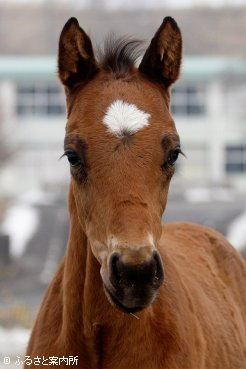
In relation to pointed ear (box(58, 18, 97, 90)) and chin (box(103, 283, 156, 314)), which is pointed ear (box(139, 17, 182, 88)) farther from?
chin (box(103, 283, 156, 314))

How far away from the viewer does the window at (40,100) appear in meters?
53.2

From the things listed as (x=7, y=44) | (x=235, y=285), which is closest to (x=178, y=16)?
(x=7, y=44)

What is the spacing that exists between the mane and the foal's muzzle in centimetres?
131

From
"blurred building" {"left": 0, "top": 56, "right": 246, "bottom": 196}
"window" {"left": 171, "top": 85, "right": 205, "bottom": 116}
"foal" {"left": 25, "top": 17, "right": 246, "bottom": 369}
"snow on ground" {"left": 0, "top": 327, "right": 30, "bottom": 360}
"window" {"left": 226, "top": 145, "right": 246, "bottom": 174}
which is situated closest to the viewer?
"foal" {"left": 25, "top": 17, "right": 246, "bottom": 369}

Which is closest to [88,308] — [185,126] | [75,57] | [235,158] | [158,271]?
[158,271]

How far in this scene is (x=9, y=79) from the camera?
180 ft

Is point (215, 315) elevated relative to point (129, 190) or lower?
lower

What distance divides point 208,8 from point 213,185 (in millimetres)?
47975

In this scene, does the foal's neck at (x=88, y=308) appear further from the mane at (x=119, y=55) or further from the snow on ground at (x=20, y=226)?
the snow on ground at (x=20, y=226)

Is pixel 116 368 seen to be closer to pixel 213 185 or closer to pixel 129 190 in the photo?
pixel 129 190

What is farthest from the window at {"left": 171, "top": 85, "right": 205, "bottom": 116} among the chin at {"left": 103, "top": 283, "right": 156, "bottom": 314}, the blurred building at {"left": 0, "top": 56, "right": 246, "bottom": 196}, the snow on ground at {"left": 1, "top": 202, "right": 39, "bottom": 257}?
the chin at {"left": 103, "top": 283, "right": 156, "bottom": 314}

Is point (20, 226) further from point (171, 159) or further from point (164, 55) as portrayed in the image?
point (171, 159)

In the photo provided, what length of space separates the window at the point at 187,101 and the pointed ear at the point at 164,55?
47618mm

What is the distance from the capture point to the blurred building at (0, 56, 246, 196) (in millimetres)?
52312
